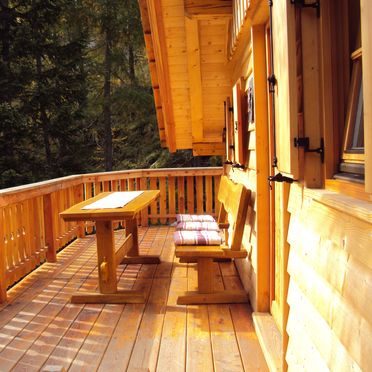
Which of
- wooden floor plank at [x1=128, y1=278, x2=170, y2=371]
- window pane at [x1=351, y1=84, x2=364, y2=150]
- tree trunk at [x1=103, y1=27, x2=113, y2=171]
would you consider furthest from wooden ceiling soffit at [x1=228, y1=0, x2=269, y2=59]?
tree trunk at [x1=103, y1=27, x2=113, y2=171]

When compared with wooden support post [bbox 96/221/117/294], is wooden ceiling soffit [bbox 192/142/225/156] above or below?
above

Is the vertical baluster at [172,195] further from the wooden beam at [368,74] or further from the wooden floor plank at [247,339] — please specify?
the wooden beam at [368,74]

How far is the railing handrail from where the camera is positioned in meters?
4.34

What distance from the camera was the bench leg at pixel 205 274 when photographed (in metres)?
3.92

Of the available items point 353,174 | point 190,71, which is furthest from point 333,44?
point 190,71

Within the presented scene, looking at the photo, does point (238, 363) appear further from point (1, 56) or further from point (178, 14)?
point (1, 56)

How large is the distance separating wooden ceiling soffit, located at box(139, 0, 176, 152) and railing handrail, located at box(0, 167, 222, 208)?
1171 millimetres

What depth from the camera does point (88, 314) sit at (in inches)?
149

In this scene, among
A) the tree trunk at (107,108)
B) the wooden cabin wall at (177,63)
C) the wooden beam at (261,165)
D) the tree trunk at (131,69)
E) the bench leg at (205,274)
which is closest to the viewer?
the wooden beam at (261,165)

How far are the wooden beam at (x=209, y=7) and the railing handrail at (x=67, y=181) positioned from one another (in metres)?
2.33

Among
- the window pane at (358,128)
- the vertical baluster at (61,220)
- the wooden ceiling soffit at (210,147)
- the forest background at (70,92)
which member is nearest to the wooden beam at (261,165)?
the window pane at (358,128)

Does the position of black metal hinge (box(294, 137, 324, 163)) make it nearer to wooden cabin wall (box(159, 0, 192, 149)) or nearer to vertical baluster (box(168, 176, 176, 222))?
wooden cabin wall (box(159, 0, 192, 149))

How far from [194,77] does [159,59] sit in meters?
0.49

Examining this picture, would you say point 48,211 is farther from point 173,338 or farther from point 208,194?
point 208,194
